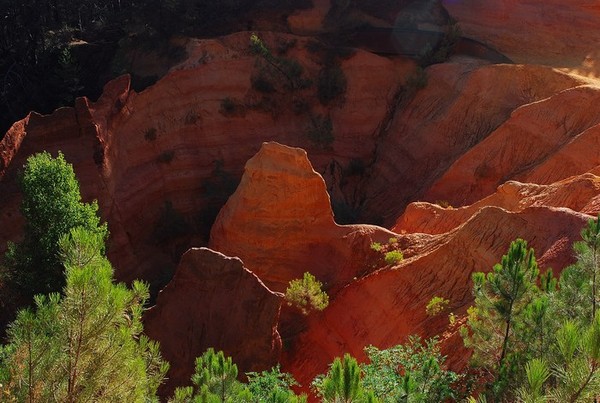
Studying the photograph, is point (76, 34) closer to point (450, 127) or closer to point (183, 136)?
point (183, 136)

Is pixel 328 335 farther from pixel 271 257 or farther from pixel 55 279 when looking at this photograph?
pixel 55 279

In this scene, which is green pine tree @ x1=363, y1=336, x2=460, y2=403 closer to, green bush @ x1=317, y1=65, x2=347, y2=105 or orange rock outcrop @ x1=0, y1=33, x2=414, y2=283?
orange rock outcrop @ x1=0, y1=33, x2=414, y2=283

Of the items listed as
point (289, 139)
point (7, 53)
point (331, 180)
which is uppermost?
point (7, 53)

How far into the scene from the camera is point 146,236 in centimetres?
2505

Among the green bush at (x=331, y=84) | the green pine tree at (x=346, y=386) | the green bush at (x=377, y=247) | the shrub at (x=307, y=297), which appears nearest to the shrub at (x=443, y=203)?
the green bush at (x=377, y=247)

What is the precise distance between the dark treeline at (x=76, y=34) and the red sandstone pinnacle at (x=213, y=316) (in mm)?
15263

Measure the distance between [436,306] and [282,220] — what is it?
23.7ft

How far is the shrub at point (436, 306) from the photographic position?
14586mm

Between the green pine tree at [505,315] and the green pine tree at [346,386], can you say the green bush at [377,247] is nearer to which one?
the green pine tree at [505,315]

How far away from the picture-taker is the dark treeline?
28.2 m

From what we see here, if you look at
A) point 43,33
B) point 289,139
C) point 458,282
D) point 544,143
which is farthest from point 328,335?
point 43,33

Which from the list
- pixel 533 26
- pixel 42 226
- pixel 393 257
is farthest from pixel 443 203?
pixel 533 26

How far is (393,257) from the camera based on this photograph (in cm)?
1741

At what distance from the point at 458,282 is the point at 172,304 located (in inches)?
273
